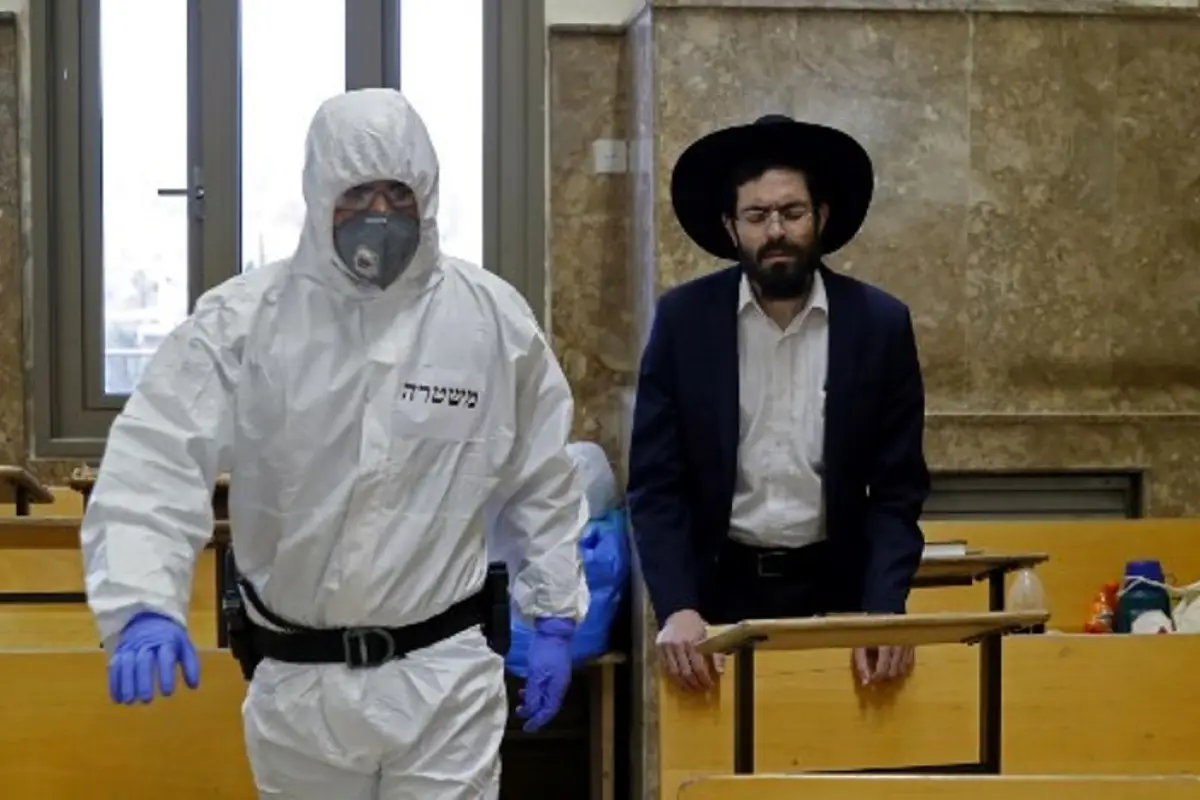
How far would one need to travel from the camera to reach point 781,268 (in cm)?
271

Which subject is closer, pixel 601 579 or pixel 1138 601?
pixel 1138 601

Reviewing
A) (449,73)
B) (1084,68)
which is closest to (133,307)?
(449,73)

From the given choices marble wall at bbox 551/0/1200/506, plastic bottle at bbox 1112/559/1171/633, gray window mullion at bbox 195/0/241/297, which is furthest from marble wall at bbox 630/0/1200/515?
gray window mullion at bbox 195/0/241/297

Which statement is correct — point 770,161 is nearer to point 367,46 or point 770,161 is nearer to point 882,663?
point 882,663

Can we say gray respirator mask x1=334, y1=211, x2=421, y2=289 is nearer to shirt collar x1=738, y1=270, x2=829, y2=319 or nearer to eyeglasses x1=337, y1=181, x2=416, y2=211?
eyeglasses x1=337, y1=181, x2=416, y2=211

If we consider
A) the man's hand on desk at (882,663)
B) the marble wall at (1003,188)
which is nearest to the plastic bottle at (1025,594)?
the marble wall at (1003,188)

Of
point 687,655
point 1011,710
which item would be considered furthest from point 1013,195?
point 687,655

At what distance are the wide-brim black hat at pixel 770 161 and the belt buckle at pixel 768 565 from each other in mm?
483

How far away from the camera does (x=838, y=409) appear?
2.70m

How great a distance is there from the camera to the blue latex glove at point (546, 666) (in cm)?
247

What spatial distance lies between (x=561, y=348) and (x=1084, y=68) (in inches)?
61.8

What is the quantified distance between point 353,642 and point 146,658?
0.26 m

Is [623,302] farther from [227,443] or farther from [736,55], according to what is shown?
[227,443]

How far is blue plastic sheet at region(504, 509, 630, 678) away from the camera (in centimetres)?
453
